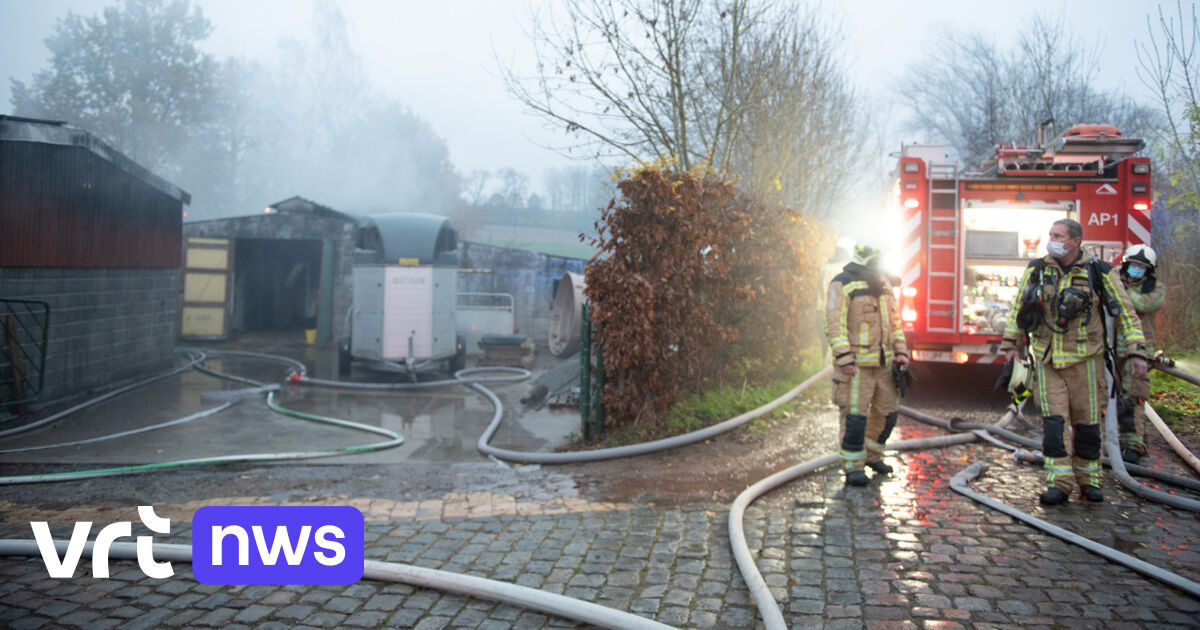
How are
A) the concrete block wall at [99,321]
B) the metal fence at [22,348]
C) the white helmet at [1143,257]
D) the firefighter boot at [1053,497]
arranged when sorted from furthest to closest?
the concrete block wall at [99,321], the metal fence at [22,348], the white helmet at [1143,257], the firefighter boot at [1053,497]

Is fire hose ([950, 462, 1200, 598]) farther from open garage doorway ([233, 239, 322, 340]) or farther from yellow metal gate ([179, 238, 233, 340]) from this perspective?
open garage doorway ([233, 239, 322, 340])

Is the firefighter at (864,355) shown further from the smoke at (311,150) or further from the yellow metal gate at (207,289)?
the smoke at (311,150)

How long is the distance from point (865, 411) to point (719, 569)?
210cm

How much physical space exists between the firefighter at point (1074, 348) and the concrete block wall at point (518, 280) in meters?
16.7

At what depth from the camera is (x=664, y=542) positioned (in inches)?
168

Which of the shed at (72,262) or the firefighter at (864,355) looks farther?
the shed at (72,262)

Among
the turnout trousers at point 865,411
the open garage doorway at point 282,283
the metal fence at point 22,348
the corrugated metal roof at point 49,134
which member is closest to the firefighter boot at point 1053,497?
the turnout trousers at point 865,411

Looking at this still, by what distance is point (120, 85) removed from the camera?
39.0 meters

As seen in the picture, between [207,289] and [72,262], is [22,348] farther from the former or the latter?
[207,289]

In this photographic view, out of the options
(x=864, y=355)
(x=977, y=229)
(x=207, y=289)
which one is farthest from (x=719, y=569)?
(x=207, y=289)

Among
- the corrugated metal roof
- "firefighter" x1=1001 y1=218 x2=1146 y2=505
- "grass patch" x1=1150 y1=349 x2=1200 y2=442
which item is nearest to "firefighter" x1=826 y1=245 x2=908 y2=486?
"firefighter" x1=1001 y1=218 x2=1146 y2=505

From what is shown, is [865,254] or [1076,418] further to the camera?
[865,254]

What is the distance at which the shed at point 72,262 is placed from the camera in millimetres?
8922

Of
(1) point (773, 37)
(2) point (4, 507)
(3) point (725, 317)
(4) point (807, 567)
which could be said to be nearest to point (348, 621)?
(4) point (807, 567)
